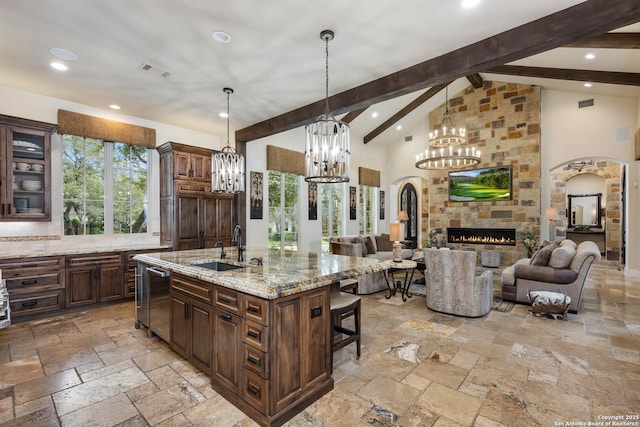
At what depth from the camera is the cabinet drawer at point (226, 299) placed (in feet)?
7.11

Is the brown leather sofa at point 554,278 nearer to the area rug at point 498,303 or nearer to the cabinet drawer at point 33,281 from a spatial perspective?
the area rug at point 498,303

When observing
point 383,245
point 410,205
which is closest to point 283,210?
point 383,245

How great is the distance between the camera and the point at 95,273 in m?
4.54

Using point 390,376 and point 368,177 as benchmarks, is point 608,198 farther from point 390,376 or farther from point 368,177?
point 390,376

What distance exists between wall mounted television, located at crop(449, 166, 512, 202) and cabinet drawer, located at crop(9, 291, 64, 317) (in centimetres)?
900

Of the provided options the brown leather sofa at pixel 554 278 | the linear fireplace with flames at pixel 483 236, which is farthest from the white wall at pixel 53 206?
the linear fireplace with flames at pixel 483 236

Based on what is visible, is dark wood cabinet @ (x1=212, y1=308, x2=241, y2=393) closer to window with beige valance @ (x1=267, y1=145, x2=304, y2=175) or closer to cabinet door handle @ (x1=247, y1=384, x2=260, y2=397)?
cabinet door handle @ (x1=247, y1=384, x2=260, y2=397)

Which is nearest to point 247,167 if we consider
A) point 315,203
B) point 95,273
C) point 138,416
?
point 315,203

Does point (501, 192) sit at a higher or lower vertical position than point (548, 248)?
higher

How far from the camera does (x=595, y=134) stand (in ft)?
22.7

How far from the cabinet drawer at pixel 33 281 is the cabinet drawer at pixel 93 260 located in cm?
21

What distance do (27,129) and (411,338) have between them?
19.0 ft

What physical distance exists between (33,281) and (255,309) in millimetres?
3974

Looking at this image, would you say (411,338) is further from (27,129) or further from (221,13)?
(27,129)
